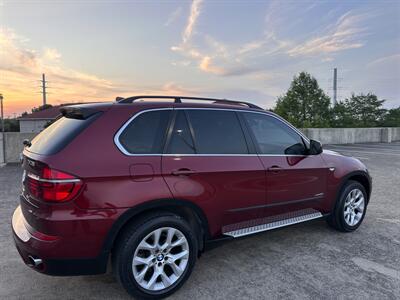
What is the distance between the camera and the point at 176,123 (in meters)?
3.19

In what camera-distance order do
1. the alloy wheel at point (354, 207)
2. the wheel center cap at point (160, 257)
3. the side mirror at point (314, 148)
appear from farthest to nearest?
the alloy wheel at point (354, 207)
the side mirror at point (314, 148)
the wheel center cap at point (160, 257)

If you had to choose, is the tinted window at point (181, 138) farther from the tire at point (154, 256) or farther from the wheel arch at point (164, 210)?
the tire at point (154, 256)

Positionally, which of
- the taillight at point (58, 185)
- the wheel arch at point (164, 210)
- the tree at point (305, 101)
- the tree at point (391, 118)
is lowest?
the wheel arch at point (164, 210)

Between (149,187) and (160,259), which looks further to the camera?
(160,259)

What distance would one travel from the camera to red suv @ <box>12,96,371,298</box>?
2.60 metres

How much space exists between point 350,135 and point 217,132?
20.7m

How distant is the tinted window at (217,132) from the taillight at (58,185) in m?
1.20

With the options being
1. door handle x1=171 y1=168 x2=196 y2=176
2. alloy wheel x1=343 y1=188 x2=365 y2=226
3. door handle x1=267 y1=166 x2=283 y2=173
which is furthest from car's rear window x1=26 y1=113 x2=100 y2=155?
alloy wheel x1=343 y1=188 x2=365 y2=226

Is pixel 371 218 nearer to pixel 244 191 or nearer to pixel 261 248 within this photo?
pixel 261 248

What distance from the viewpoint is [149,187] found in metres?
2.83

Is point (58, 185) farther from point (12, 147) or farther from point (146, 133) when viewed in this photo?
point (12, 147)

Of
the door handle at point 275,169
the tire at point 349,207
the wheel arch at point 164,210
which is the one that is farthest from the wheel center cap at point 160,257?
the tire at point 349,207

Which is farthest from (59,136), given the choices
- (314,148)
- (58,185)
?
(314,148)

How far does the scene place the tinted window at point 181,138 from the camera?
121 inches
